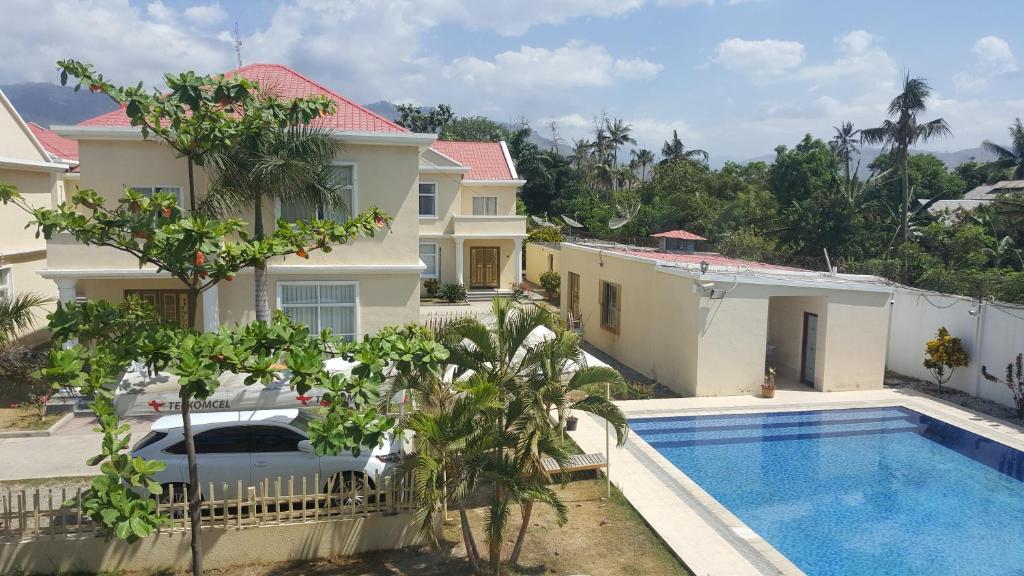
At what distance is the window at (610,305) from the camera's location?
2230 centimetres

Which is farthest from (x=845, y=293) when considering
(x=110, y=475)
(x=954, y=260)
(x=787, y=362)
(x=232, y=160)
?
(x=110, y=475)

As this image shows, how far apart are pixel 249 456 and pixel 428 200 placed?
25823 millimetres

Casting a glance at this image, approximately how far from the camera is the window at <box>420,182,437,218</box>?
34.7 metres

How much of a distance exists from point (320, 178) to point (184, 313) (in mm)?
6109

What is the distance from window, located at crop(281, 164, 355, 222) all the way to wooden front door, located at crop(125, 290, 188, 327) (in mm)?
4194

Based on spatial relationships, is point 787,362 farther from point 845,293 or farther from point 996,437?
point 996,437

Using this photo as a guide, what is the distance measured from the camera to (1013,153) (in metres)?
55.3

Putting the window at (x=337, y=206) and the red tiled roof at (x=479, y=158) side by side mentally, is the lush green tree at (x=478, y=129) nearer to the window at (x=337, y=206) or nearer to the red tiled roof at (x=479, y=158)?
the red tiled roof at (x=479, y=158)

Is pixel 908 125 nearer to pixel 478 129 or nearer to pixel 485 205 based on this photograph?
A: pixel 485 205

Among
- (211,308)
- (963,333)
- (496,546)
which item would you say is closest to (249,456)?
(496,546)

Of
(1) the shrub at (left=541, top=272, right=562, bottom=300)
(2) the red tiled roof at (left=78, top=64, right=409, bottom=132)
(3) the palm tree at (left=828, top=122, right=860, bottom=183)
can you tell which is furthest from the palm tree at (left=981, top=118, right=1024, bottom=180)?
(2) the red tiled roof at (left=78, top=64, right=409, bottom=132)

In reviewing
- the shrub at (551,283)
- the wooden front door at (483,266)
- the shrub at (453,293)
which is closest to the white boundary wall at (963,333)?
the shrub at (551,283)

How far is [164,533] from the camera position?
8961 mm

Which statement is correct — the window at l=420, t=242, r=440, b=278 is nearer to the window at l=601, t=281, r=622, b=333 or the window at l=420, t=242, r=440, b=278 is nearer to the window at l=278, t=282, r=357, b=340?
the window at l=601, t=281, r=622, b=333
